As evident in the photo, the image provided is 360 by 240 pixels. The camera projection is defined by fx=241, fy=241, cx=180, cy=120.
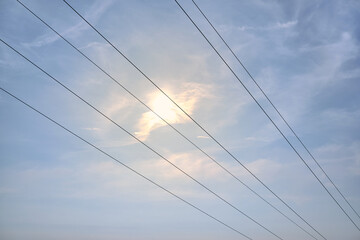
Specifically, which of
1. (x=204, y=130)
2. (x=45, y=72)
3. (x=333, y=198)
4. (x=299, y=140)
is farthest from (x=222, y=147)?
(x=333, y=198)

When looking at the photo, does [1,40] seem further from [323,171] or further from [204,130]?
[323,171]

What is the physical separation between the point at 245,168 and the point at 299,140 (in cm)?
546

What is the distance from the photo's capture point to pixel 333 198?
22.0 meters

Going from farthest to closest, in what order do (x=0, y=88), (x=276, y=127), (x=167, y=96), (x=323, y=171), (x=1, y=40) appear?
(x=323, y=171) → (x=276, y=127) → (x=167, y=96) → (x=0, y=88) → (x=1, y=40)

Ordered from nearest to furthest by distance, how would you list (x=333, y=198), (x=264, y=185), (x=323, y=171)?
(x=264, y=185)
(x=323, y=171)
(x=333, y=198)

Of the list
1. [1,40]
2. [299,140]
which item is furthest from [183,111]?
[299,140]

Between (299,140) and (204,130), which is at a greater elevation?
(299,140)

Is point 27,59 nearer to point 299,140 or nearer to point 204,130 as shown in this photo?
point 204,130

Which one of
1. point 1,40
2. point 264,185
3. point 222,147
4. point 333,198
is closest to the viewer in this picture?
point 1,40

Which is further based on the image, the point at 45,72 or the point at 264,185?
the point at 264,185

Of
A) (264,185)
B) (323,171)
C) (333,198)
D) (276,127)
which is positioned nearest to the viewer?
(276,127)

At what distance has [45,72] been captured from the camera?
33.9 feet

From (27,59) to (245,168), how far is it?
1336cm

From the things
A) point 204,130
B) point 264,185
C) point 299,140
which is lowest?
point 264,185
